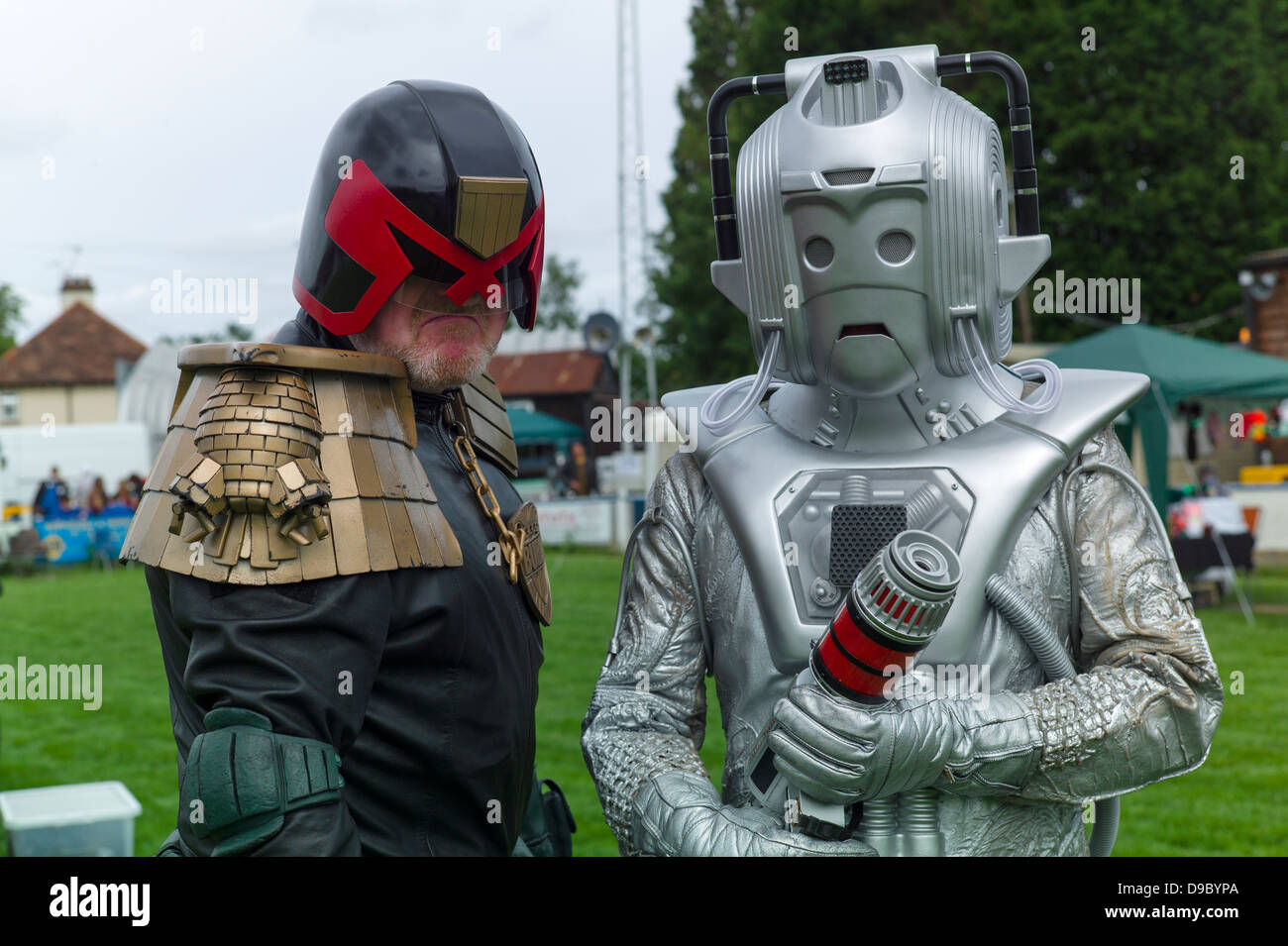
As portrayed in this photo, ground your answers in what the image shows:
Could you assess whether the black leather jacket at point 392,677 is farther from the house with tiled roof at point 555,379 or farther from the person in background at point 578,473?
the house with tiled roof at point 555,379

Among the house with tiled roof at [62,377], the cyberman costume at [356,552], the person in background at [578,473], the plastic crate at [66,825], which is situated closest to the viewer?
the cyberman costume at [356,552]

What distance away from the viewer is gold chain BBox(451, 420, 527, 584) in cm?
228

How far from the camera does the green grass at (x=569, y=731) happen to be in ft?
18.6

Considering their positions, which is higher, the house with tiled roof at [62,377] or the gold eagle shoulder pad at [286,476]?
the gold eagle shoulder pad at [286,476]

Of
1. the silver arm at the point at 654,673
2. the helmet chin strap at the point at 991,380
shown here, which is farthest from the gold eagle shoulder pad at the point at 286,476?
the helmet chin strap at the point at 991,380

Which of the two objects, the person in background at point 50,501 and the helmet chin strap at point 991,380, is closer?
the helmet chin strap at point 991,380

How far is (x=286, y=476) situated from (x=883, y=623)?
0.96m

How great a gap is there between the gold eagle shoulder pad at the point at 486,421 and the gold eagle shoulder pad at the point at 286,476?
35 cm

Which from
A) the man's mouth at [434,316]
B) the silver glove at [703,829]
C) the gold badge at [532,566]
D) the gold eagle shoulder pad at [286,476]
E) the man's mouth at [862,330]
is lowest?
the silver glove at [703,829]

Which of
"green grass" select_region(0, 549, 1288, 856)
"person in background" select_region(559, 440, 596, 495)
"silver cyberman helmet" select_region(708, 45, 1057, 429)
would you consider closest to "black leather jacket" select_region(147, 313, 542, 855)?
"silver cyberman helmet" select_region(708, 45, 1057, 429)

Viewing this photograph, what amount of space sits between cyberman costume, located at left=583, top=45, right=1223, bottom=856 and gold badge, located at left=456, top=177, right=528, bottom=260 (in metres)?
0.47
